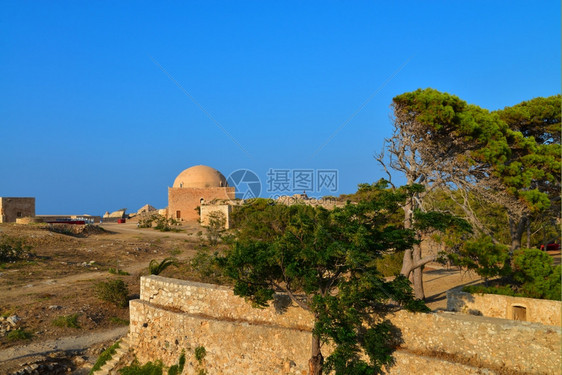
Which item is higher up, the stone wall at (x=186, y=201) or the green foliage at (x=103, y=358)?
the stone wall at (x=186, y=201)

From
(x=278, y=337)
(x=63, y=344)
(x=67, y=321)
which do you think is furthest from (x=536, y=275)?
(x=67, y=321)

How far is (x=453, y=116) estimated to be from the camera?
1118 centimetres

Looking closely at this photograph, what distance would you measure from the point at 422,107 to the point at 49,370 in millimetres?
11454

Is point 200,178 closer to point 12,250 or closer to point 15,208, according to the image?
point 15,208

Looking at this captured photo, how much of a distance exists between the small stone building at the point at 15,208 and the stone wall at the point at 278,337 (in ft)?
90.8

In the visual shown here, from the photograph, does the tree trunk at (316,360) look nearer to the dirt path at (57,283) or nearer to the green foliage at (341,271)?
the green foliage at (341,271)

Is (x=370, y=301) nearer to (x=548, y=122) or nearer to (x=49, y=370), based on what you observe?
(x=49, y=370)

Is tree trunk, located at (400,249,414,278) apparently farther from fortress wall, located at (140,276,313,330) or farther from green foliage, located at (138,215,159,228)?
green foliage, located at (138,215,159,228)

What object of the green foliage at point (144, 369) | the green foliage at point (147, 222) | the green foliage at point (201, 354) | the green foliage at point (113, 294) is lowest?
the green foliage at point (144, 369)

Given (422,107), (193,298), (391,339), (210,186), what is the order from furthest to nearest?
(210,186) → (422,107) → (193,298) → (391,339)

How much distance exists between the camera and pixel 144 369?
9.88 meters

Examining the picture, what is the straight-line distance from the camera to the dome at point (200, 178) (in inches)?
1747

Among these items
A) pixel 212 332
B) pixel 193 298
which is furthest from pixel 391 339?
pixel 193 298

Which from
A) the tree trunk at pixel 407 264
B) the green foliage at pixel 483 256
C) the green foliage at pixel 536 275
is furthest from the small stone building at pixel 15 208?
the green foliage at pixel 536 275
